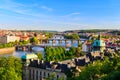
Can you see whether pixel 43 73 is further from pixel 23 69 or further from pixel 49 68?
pixel 23 69

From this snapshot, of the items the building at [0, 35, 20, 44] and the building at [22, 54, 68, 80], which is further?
the building at [0, 35, 20, 44]

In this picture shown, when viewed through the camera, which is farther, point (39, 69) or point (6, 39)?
point (6, 39)

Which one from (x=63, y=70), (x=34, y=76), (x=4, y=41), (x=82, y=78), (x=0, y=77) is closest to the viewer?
(x=82, y=78)

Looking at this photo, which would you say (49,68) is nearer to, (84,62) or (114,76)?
(84,62)

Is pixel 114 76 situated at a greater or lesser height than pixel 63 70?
greater

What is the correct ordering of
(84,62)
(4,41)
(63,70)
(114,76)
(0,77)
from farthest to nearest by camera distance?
(4,41) → (84,62) → (63,70) → (0,77) → (114,76)

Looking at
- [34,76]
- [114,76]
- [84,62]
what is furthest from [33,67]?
[114,76]

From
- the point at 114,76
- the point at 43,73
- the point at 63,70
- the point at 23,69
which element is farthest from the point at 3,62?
the point at 114,76

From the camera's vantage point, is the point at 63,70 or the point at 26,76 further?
the point at 26,76

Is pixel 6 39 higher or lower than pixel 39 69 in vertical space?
lower

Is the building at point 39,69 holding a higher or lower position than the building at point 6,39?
higher

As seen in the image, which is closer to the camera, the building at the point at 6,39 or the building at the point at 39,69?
the building at the point at 39,69
